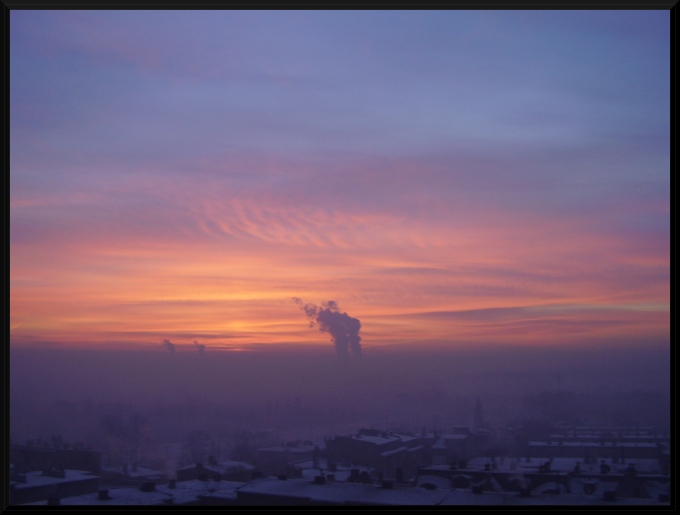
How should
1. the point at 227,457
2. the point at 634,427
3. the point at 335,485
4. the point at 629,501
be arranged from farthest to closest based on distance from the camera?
the point at 227,457
the point at 634,427
the point at 335,485
the point at 629,501

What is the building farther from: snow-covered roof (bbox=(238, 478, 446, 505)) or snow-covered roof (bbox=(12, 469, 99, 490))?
snow-covered roof (bbox=(238, 478, 446, 505))

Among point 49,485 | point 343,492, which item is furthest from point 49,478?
point 343,492

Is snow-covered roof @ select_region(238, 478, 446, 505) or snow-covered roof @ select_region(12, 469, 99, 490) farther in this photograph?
snow-covered roof @ select_region(12, 469, 99, 490)

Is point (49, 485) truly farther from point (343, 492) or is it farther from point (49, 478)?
point (343, 492)

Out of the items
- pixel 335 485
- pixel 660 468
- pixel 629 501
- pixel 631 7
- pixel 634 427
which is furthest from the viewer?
pixel 634 427

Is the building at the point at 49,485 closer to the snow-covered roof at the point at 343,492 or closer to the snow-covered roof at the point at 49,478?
the snow-covered roof at the point at 49,478

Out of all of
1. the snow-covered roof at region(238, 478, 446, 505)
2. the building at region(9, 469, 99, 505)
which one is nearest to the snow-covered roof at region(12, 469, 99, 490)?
the building at region(9, 469, 99, 505)

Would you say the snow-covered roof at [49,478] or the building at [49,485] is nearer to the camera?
the building at [49,485]

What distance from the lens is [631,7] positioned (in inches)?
112

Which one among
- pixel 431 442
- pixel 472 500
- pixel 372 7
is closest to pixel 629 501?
pixel 472 500

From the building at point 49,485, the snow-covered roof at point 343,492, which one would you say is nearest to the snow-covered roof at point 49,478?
the building at point 49,485

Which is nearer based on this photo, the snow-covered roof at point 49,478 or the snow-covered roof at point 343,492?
the snow-covered roof at point 343,492

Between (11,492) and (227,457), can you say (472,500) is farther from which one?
(11,492)
